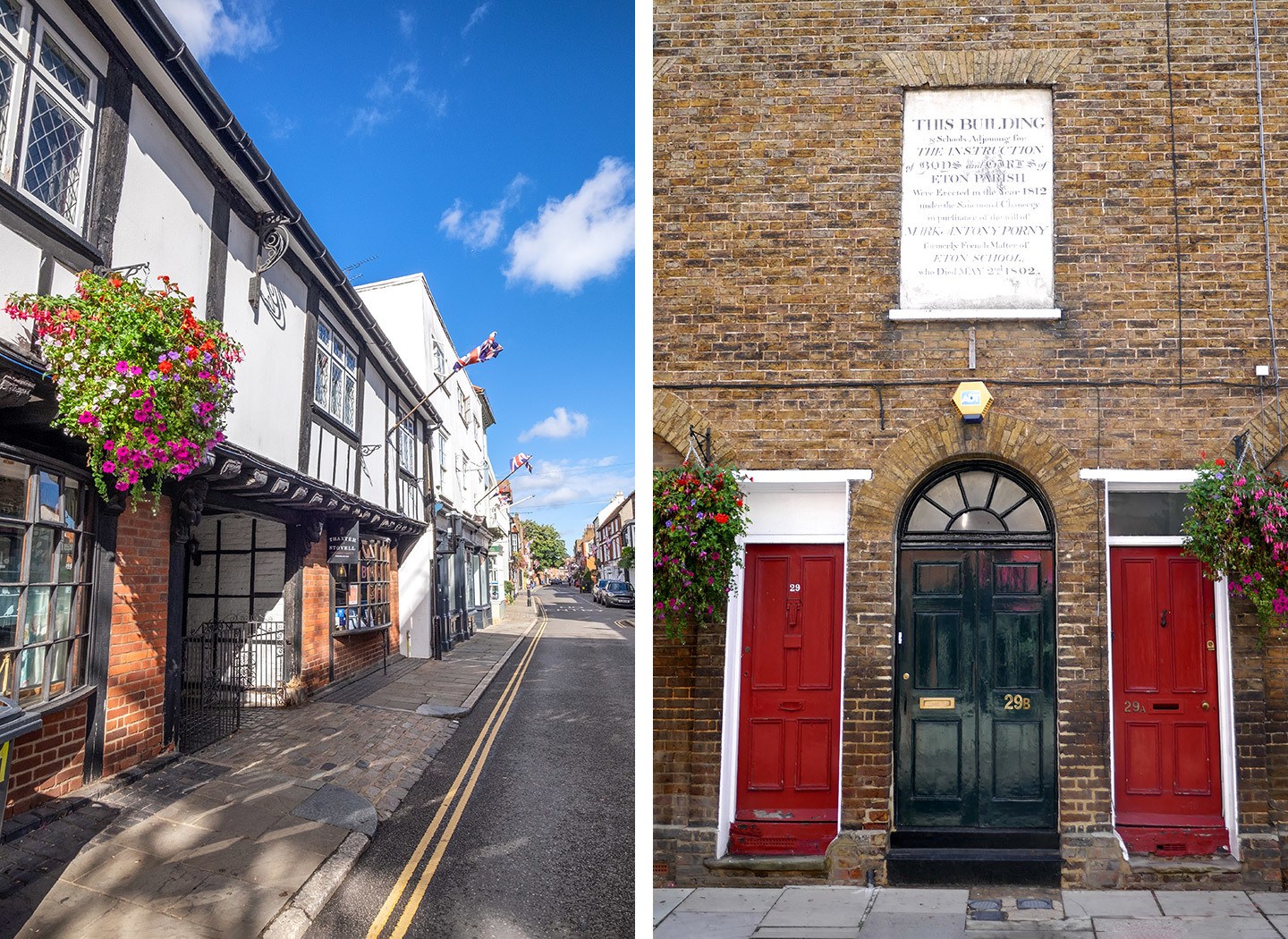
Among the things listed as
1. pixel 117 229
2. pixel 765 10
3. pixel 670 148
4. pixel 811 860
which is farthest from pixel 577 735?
pixel 765 10

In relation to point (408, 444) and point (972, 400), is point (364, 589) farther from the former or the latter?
point (972, 400)

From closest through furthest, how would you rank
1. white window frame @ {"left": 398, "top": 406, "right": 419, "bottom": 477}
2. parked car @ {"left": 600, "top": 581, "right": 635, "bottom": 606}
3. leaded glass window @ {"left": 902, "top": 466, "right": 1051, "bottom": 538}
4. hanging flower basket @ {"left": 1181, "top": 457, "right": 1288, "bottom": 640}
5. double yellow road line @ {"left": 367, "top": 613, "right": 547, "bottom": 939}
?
1. double yellow road line @ {"left": 367, "top": 613, "right": 547, "bottom": 939}
2. hanging flower basket @ {"left": 1181, "top": 457, "right": 1288, "bottom": 640}
3. leaded glass window @ {"left": 902, "top": 466, "right": 1051, "bottom": 538}
4. white window frame @ {"left": 398, "top": 406, "right": 419, "bottom": 477}
5. parked car @ {"left": 600, "top": 581, "right": 635, "bottom": 606}

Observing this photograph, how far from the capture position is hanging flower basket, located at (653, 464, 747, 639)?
196 inches

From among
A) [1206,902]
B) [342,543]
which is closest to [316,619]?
[342,543]

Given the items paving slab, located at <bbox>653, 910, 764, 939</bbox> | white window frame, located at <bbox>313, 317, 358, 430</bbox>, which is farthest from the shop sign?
paving slab, located at <bbox>653, 910, 764, 939</bbox>

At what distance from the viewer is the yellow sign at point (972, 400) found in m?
5.73

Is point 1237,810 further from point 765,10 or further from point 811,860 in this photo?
point 765,10

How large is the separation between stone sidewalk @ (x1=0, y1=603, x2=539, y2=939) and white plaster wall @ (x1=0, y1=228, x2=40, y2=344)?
6.41 feet

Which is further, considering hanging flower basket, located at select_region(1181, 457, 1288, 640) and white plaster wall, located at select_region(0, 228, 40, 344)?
hanging flower basket, located at select_region(1181, 457, 1288, 640)

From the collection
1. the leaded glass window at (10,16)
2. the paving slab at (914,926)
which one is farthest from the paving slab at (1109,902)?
the leaded glass window at (10,16)

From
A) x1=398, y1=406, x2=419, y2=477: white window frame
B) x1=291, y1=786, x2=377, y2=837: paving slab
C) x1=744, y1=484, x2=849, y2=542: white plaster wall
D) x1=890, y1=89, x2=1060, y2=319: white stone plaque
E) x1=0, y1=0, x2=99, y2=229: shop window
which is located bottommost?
x1=291, y1=786, x2=377, y2=837: paving slab

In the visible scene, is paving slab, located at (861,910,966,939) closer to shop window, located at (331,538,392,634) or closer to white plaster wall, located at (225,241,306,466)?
white plaster wall, located at (225,241,306,466)

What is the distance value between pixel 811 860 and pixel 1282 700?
10.8 ft

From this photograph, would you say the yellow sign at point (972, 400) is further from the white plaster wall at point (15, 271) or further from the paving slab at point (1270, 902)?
the white plaster wall at point (15, 271)
